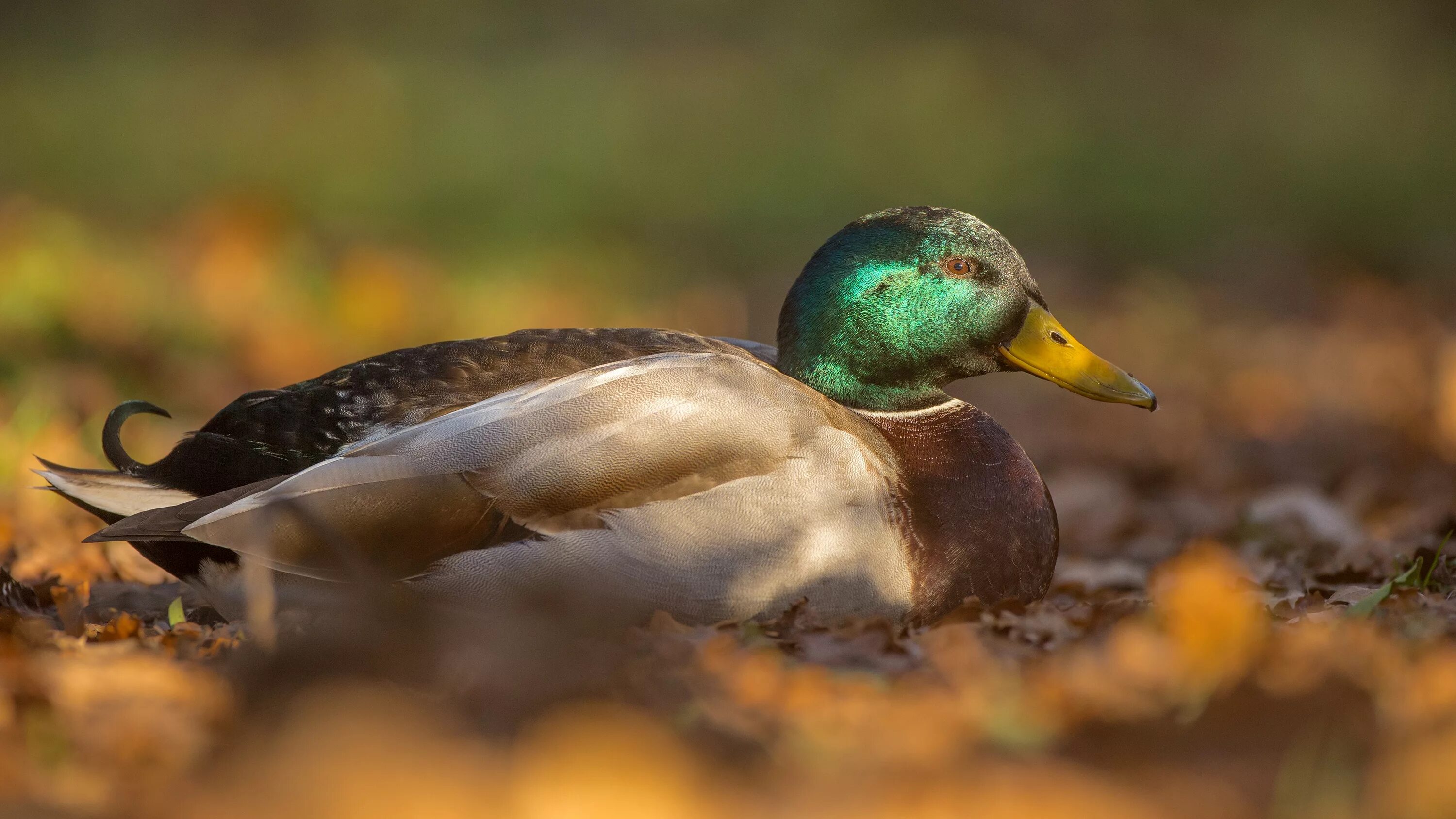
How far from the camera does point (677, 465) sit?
9.90 ft

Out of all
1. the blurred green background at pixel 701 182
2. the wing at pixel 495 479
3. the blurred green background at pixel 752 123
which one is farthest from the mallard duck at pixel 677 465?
the blurred green background at pixel 752 123

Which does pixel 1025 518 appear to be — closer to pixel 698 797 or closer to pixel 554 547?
pixel 554 547

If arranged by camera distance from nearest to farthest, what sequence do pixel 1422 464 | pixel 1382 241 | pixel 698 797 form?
pixel 698 797
pixel 1422 464
pixel 1382 241

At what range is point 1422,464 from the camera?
5184mm

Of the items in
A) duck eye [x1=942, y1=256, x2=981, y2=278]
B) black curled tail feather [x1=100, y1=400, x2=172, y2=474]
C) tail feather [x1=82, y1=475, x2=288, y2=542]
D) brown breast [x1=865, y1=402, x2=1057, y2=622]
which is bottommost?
brown breast [x1=865, y1=402, x2=1057, y2=622]

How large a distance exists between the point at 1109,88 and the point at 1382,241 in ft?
14.5

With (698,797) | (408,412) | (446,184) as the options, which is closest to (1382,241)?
(446,184)

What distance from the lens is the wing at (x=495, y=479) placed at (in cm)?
297

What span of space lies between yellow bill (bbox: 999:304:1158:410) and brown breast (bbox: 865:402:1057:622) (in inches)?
7.5

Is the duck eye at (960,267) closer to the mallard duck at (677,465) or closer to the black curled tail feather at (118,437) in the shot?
the mallard duck at (677,465)

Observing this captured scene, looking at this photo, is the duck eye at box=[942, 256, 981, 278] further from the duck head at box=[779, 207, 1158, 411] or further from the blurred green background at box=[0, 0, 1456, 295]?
the blurred green background at box=[0, 0, 1456, 295]

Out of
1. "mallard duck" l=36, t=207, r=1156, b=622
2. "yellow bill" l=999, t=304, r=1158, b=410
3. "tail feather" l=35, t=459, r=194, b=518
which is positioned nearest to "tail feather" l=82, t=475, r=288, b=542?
"mallard duck" l=36, t=207, r=1156, b=622

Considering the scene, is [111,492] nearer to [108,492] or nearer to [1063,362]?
[108,492]

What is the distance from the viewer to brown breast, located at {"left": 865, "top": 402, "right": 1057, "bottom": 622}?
3.16m
